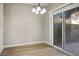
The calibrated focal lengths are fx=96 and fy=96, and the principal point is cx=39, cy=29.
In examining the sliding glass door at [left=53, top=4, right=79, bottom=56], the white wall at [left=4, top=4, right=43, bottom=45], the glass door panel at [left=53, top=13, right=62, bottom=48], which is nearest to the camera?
the white wall at [left=4, top=4, right=43, bottom=45]

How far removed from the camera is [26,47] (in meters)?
1.51

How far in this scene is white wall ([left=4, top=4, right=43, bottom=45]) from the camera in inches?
59.1

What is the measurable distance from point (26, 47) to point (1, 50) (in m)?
0.39

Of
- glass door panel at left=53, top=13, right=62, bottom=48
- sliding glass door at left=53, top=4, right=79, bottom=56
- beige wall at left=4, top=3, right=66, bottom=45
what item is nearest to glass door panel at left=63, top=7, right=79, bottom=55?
sliding glass door at left=53, top=4, right=79, bottom=56

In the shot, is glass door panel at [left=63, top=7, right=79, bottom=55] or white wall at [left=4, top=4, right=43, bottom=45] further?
glass door panel at [left=63, top=7, right=79, bottom=55]

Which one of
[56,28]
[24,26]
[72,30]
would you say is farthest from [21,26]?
[72,30]

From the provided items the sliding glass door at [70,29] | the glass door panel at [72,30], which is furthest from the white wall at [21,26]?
the glass door panel at [72,30]

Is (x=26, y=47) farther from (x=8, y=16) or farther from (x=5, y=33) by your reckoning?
(x=8, y=16)

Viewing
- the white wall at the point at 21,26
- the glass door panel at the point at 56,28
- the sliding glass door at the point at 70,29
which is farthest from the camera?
the sliding glass door at the point at 70,29

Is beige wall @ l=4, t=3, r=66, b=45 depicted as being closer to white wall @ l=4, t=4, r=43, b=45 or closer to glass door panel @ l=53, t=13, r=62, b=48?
white wall @ l=4, t=4, r=43, b=45

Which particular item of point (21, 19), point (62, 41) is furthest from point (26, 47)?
point (62, 41)

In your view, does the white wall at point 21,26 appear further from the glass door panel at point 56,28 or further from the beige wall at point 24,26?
the glass door panel at point 56,28

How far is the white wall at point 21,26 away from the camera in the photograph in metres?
1.50

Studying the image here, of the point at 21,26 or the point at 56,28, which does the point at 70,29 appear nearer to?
the point at 56,28
